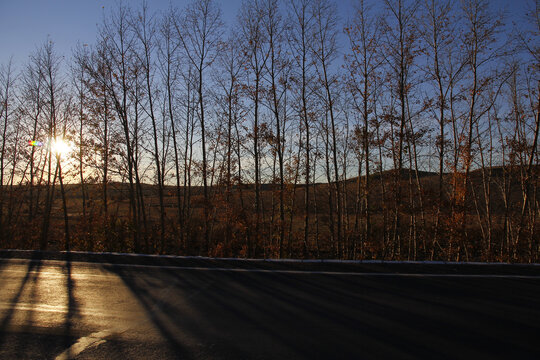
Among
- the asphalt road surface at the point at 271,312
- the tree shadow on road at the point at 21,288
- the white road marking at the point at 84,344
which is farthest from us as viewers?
the tree shadow on road at the point at 21,288

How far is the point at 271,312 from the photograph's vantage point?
494 cm

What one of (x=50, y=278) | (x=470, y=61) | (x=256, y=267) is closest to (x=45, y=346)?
(x=50, y=278)

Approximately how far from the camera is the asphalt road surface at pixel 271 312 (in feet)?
12.6

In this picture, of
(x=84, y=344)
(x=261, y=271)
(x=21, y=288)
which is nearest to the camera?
(x=84, y=344)

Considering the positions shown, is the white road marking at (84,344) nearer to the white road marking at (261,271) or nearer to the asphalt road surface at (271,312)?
the asphalt road surface at (271,312)

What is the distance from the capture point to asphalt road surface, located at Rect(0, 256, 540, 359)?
3826 millimetres

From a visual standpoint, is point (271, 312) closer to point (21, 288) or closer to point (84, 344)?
point (84, 344)

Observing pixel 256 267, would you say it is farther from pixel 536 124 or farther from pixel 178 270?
pixel 536 124

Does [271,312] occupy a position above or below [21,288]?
below

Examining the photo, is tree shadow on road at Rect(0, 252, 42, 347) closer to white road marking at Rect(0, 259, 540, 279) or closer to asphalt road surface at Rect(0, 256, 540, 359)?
asphalt road surface at Rect(0, 256, 540, 359)

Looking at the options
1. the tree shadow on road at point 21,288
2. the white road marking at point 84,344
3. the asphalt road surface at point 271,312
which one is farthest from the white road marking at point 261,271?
the white road marking at point 84,344

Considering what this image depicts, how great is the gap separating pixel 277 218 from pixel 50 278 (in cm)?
1302

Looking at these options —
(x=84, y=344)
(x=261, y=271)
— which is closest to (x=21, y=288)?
(x=84, y=344)

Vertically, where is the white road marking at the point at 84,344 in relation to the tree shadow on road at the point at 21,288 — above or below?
below
